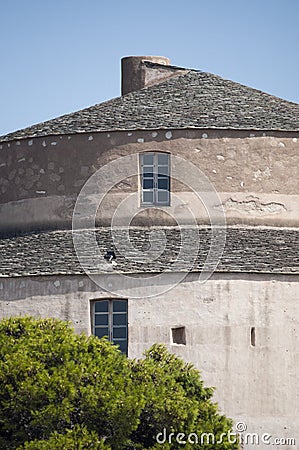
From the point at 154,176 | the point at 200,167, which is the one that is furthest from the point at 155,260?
the point at 200,167

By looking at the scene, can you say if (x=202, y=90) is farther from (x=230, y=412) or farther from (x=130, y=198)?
(x=230, y=412)

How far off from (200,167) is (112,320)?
5.86 m

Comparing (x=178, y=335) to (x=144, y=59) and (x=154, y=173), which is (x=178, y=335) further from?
(x=144, y=59)

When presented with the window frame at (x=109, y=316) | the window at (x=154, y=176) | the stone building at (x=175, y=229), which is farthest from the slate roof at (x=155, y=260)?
the window at (x=154, y=176)

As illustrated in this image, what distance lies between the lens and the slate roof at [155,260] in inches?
1265

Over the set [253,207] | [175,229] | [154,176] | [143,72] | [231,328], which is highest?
[143,72]

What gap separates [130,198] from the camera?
35.8 metres

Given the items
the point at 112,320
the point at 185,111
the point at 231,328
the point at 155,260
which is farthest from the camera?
the point at 185,111

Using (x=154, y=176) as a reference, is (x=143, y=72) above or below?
above

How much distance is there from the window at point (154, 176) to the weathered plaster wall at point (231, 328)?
15.1 ft

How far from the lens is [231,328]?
31688mm

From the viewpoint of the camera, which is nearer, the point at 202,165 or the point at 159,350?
the point at 159,350

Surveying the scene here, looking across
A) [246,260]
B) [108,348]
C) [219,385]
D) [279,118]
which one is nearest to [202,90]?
[279,118]

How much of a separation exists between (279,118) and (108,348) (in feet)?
39.8
